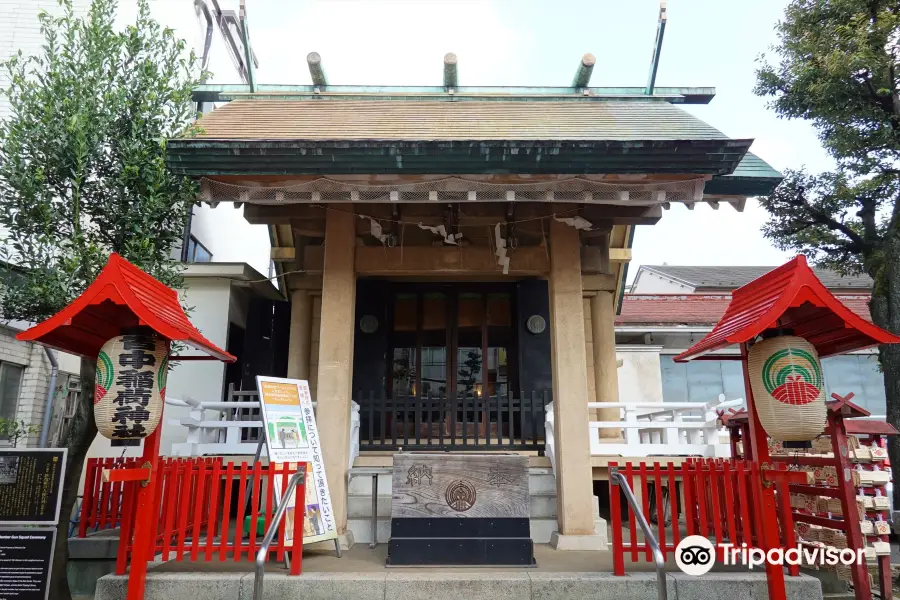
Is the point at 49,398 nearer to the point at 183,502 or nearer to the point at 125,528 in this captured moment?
the point at 125,528

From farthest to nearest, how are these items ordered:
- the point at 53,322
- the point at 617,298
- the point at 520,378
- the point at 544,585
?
the point at 617,298, the point at 520,378, the point at 544,585, the point at 53,322

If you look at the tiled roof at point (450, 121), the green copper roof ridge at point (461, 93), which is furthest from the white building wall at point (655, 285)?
the tiled roof at point (450, 121)

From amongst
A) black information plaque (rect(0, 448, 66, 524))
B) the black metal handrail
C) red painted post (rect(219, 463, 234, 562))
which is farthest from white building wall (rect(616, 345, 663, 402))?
black information plaque (rect(0, 448, 66, 524))

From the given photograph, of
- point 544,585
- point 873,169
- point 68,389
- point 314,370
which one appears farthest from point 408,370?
point 873,169

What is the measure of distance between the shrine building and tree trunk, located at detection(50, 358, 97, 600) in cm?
249

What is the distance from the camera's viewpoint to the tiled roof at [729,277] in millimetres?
21886

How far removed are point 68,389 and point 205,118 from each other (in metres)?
5.63

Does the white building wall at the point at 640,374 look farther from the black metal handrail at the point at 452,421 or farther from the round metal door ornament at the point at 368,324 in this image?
the round metal door ornament at the point at 368,324

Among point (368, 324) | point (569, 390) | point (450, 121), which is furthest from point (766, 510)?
point (368, 324)

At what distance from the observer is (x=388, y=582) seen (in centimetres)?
542

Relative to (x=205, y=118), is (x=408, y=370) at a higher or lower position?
lower

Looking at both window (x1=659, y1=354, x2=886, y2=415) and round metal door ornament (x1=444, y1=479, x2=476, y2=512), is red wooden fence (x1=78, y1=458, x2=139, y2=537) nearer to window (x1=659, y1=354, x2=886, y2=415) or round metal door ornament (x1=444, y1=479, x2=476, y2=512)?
round metal door ornament (x1=444, y1=479, x2=476, y2=512)

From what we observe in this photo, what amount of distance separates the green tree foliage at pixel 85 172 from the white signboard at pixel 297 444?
1.95 metres

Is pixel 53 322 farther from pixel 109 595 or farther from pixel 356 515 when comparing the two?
pixel 356 515
